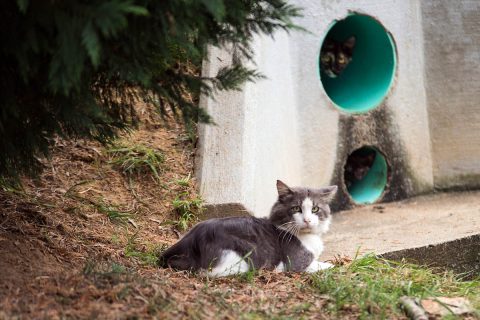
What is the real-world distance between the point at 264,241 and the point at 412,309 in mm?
1104

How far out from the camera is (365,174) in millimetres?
6922

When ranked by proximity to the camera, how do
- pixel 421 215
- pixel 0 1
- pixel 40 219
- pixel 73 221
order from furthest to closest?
pixel 421 215 < pixel 73 221 < pixel 40 219 < pixel 0 1

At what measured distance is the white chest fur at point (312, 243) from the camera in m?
4.34

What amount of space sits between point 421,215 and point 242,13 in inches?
140

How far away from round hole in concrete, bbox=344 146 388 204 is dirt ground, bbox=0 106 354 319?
2.06 metres

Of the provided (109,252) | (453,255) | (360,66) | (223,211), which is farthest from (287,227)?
(360,66)

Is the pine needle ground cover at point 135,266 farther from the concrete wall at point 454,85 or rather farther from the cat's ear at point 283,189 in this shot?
the concrete wall at point 454,85

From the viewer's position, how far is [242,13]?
306cm

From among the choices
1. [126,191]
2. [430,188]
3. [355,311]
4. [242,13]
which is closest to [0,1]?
[242,13]

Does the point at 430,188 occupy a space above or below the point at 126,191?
below

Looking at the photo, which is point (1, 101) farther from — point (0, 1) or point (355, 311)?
point (355, 311)

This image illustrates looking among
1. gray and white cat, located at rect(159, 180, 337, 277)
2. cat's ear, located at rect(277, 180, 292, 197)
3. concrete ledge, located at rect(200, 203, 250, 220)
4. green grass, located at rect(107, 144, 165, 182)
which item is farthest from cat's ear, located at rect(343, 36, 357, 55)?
cat's ear, located at rect(277, 180, 292, 197)

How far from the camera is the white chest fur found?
14.3 ft

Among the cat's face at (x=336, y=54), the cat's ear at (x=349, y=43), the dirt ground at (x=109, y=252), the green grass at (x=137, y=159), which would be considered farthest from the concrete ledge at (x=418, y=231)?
the cat's ear at (x=349, y=43)
